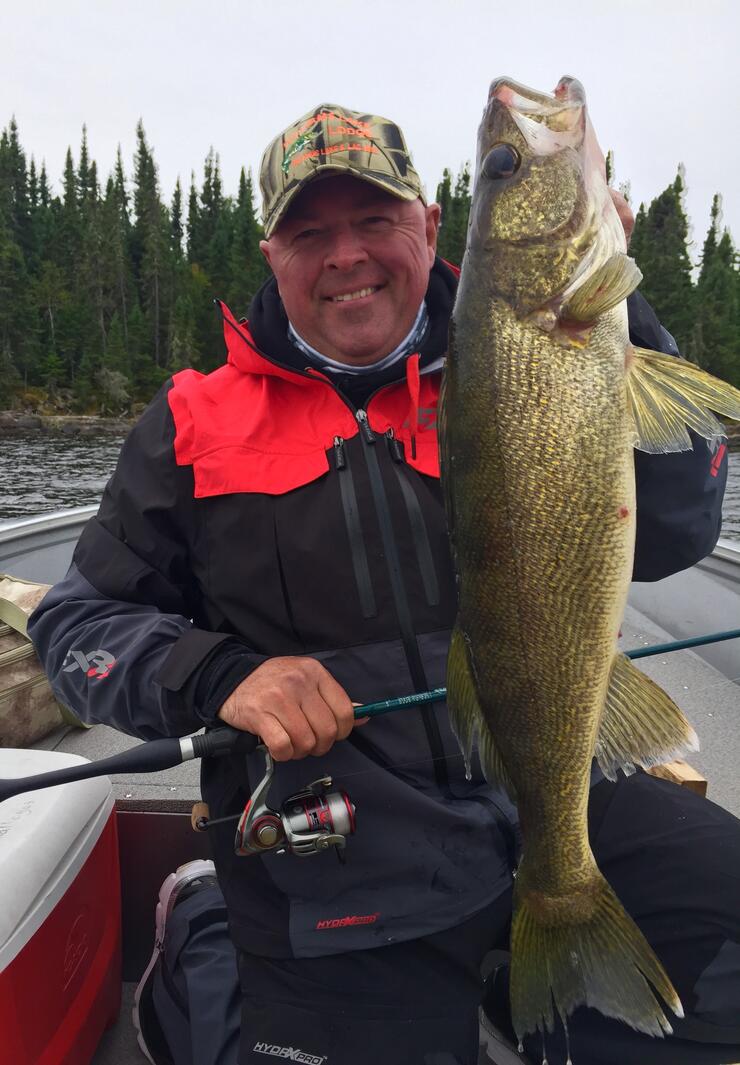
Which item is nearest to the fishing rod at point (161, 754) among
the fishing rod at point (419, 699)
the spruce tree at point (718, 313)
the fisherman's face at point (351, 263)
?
the fishing rod at point (419, 699)

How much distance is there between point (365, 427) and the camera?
2109 mm

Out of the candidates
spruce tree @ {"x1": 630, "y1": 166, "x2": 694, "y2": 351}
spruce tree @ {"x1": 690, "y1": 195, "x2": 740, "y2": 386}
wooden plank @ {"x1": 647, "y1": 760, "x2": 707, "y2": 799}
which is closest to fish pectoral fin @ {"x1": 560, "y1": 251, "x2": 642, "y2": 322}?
wooden plank @ {"x1": 647, "y1": 760, "x2": 707, "y2": 799}

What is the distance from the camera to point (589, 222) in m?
1.57

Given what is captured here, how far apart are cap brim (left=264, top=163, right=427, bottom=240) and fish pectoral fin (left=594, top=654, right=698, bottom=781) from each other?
1.45m

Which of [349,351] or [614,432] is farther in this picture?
[349,351]

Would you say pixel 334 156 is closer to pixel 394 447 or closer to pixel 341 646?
pixel 394 447

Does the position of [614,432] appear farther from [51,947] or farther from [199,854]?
[199,854]

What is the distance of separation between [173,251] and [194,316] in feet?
61.3

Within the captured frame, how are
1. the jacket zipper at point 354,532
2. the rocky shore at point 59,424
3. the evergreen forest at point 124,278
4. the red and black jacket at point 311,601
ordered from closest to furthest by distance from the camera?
the red and black jacket at point 311,601 < the jacket zipper at point 354,532 < the rocky shore at point 59,424 < the evergreen forest at point 124,278

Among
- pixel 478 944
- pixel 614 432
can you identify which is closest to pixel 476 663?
pixel 614 432

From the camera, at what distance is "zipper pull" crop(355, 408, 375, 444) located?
2092 millimetres

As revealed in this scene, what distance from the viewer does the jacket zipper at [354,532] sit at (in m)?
1.98

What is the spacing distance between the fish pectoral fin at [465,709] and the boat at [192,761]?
1047mm

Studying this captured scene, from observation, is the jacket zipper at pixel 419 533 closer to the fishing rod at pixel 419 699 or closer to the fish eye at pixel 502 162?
the fishing rod at pixel 419 699
